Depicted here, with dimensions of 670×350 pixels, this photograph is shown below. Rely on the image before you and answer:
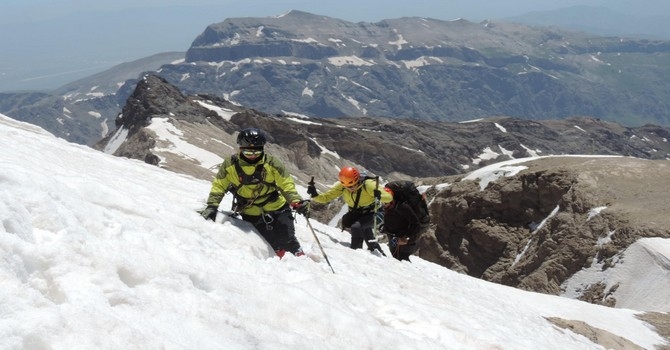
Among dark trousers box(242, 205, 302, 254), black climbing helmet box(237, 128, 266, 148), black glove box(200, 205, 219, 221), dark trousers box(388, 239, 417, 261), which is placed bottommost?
dark trousers box(388, 239, 417, 261)

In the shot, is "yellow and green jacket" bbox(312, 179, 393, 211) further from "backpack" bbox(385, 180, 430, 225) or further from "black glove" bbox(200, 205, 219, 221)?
"black glove" bbox(200, 205, 219, 221)

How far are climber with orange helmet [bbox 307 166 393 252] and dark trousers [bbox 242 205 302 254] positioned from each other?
336cm

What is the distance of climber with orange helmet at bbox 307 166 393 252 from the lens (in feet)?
47.5

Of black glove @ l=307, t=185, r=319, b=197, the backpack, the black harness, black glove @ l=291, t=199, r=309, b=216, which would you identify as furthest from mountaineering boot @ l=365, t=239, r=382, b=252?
the black harness

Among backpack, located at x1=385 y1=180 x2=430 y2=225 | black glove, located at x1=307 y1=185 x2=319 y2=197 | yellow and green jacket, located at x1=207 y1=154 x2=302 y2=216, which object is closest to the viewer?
yellow and green jacket, located at x1=207 y1=154 x2=302 y2=216

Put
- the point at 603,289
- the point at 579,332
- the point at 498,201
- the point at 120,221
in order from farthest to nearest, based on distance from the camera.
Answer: the point at 498,201, the point at 603,289, the point at 579,332, the point at 120,221

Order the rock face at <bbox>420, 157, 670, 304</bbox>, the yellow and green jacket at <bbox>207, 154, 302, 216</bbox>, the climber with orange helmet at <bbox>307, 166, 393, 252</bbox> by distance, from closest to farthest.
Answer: the yellow and green jacket at <bbox>207, 154, 302, 216</bbox>, the climber with orange helmet at <bbox>307, 166, 393, 252</bbox>, the rock face at <bbox>420, 157, 670, 304</bbox>

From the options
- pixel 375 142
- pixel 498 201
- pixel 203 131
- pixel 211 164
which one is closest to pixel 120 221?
pixel 498 201

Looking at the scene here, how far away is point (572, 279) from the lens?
1089 inches

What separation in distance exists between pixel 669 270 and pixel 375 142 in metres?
142

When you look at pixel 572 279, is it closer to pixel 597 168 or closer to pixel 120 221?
pixel 597 168

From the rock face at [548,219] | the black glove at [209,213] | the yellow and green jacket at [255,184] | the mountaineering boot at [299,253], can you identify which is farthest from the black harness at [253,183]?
the rock face at [548,219]

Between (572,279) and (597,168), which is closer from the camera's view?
(572,279)

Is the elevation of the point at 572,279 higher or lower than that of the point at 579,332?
lower
